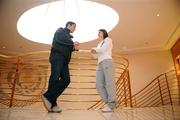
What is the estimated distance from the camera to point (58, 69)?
2619 mm

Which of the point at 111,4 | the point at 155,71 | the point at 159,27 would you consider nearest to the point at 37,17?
the point at 111,4

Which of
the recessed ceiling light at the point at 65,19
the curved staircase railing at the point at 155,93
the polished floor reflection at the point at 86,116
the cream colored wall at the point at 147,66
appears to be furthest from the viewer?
the cream colored wall at the point at 147,66

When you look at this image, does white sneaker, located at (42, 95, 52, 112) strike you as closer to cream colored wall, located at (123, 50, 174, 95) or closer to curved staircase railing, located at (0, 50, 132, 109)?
curved staircase railing, located at (0, 50, 132, 109)

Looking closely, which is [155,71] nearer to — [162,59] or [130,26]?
[162,59]

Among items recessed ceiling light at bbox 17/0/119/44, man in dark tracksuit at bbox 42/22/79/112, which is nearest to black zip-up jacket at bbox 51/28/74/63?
man in dark tracksuit at bbox 42/22/79/112

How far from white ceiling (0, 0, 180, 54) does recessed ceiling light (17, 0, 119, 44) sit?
0.89 ft

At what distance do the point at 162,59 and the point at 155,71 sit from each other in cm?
58

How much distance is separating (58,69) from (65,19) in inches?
206

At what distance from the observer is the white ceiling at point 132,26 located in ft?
18.7

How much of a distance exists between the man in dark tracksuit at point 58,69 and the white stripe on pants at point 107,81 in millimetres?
502

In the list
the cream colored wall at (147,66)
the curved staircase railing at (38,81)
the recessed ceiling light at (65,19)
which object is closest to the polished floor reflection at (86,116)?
the curved staircase railing at (38,81)

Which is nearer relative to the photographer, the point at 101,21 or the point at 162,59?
the point at 101,21

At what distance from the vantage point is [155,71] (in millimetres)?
9094

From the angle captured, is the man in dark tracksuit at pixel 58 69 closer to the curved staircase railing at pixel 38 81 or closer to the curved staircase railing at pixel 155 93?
the curved staircase railing at pixel 38 81
